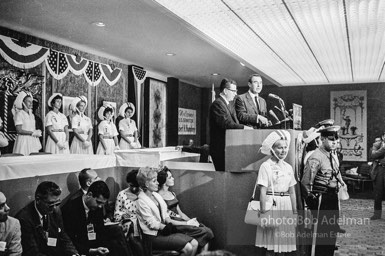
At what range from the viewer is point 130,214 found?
3.49m

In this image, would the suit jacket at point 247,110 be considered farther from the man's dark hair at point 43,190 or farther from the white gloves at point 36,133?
the white gloves at point 36,133

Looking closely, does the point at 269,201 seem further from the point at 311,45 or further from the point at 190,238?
the point at 311,45

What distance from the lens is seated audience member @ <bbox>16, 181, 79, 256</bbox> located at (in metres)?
2.74

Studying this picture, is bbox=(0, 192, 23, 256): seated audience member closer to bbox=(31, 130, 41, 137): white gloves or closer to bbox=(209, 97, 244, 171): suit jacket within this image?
bbox=(209, 97, 244, 171): suit jacket

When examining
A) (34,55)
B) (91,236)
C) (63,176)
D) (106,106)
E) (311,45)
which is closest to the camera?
(91,236)

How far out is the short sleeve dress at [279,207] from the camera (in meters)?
3.46

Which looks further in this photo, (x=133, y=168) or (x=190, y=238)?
(x=133, y=168)

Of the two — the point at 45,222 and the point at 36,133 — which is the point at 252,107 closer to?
the point at 45,222

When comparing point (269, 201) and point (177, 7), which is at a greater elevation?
point (177, 7)

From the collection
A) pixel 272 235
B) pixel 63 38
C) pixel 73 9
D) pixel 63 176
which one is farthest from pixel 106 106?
pixel 272 235

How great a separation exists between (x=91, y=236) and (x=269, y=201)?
61.5 inches

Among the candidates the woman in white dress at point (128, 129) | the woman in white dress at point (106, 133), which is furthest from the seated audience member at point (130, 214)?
the woman in white dress at point (128, 129)

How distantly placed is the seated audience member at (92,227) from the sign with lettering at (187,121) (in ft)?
30.0

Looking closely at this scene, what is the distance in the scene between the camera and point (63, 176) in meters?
3.33
